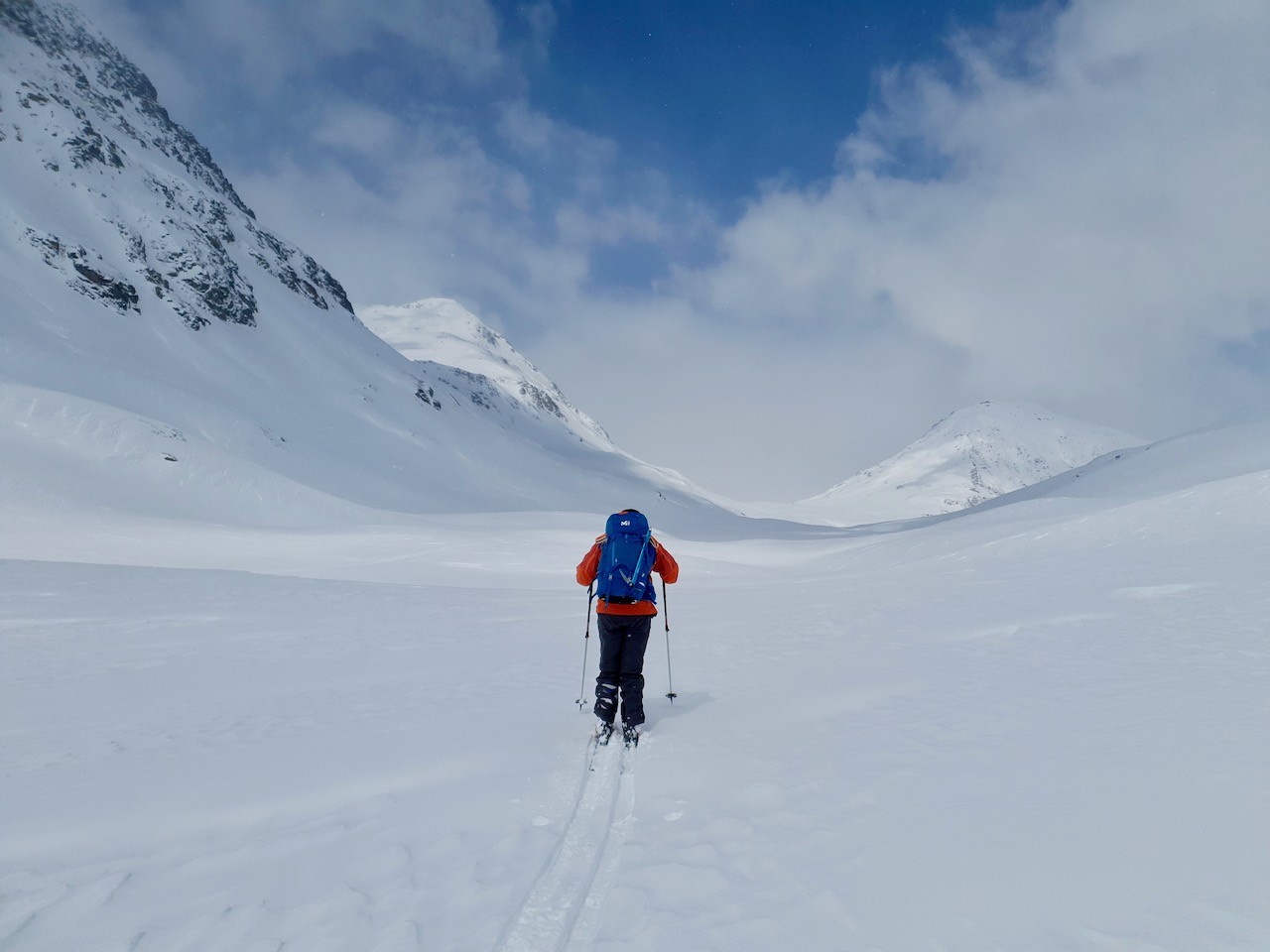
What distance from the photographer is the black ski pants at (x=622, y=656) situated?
584 cm

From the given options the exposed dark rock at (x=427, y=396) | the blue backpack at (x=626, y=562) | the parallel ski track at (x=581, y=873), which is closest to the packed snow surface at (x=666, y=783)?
the parallel ski track at (x=581, y=873)

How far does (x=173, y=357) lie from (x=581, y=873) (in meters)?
69.5

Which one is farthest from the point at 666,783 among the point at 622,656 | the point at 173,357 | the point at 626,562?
the point at 173,357

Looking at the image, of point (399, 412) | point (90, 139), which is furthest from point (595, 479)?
point (90, 139)

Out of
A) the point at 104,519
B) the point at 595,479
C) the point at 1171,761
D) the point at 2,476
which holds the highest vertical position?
the point at 595,479

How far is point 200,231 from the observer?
7644 centimetres

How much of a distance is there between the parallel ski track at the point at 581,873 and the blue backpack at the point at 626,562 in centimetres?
155

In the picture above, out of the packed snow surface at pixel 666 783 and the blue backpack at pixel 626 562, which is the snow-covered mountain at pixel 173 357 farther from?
the blue backpack at pixel 626 562

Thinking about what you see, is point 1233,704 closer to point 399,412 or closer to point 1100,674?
point 1100,674

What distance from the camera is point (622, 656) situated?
5.99m

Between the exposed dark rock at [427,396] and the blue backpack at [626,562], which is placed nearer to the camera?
the blue backpack at [626,562]

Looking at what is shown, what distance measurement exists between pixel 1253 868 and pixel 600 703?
170 inches

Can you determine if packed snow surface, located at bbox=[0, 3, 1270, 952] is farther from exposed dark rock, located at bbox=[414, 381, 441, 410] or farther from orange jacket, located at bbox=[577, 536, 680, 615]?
exposed dark rock, located at bbox=[414, 381, 441, 410]

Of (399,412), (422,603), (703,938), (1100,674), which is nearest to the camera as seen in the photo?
(703,938)
